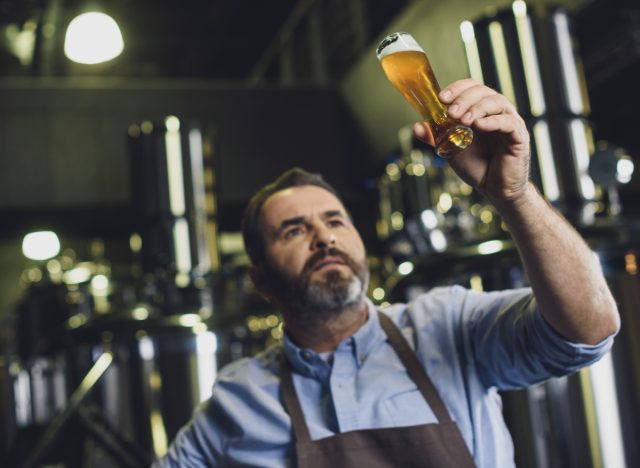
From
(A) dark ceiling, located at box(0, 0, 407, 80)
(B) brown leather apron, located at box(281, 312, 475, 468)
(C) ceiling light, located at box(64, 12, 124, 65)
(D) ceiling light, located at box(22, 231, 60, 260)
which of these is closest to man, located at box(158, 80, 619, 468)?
(B) brown leather apron, located at box(281, 312, 475, 468)

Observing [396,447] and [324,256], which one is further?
[324,256]

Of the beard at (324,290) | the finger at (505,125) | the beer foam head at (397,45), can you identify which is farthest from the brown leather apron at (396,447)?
the beer foam head at (397,45)

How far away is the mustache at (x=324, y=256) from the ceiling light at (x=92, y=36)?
3985 millimetres

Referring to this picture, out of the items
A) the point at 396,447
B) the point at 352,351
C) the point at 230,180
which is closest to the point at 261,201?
the point at 352,351

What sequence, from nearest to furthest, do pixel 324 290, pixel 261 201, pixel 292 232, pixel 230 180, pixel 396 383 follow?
pixel 396 383 → pixel 324 290 → pixel 292 232 → pixel 261 201 → pixel 230 180

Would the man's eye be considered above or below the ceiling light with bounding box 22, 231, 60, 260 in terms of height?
below

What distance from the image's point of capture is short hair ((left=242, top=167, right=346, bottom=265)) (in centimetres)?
201

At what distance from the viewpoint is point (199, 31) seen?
809 cm

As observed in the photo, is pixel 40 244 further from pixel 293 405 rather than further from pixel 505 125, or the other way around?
pixel 505 125

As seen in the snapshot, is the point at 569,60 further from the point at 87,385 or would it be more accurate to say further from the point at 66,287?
the point at 66,287

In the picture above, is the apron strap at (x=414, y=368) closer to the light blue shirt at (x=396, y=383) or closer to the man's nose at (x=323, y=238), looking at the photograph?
the light blue shirt at (x=396, y=383)

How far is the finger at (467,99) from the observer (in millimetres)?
1138

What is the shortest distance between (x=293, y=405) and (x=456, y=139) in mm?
768

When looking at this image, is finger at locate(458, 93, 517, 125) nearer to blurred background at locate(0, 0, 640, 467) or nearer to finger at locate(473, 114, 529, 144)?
finger at locate(473, 114, 529, 144)
